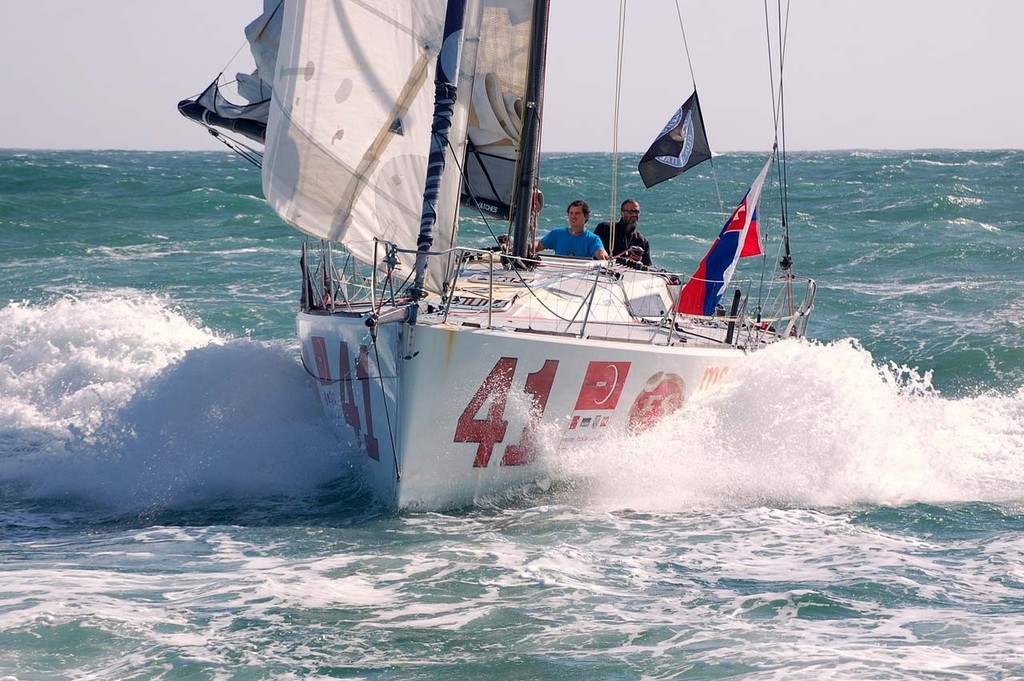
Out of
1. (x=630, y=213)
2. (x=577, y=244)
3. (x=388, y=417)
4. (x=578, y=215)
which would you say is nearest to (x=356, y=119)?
(x=388, y=417)

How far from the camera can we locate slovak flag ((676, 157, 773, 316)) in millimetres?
8891

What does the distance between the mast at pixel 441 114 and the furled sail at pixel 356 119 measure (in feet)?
0.76

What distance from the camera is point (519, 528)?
24.8ft

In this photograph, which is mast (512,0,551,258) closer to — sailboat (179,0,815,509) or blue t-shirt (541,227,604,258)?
blue t-shirt (541,227,604,258)

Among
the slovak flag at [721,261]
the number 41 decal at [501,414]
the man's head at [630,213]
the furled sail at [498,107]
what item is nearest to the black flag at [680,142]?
the man's head at [630,213]

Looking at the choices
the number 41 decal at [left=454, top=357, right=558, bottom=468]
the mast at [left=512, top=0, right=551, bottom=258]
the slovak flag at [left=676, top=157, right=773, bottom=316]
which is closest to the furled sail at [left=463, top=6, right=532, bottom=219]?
the mast at [left=512, top=0, right=551, bottom=258]

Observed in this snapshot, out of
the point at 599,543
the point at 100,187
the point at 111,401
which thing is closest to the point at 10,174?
the point at 100,187

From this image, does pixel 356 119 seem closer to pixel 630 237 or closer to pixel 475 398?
pixel 475 398

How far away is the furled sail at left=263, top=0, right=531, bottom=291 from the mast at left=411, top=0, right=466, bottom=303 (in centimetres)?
23

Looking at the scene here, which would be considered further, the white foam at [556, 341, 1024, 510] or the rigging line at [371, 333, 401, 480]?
the white foam at [556, 341, 1024, 510]

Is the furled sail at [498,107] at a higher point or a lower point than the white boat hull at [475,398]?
higher

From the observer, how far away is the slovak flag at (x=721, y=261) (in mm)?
8891

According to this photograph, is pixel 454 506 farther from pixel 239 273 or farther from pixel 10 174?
pixel 10 174

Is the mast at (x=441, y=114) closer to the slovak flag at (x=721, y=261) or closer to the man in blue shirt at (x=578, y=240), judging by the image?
the slovak flag at (x=721, y=261)
